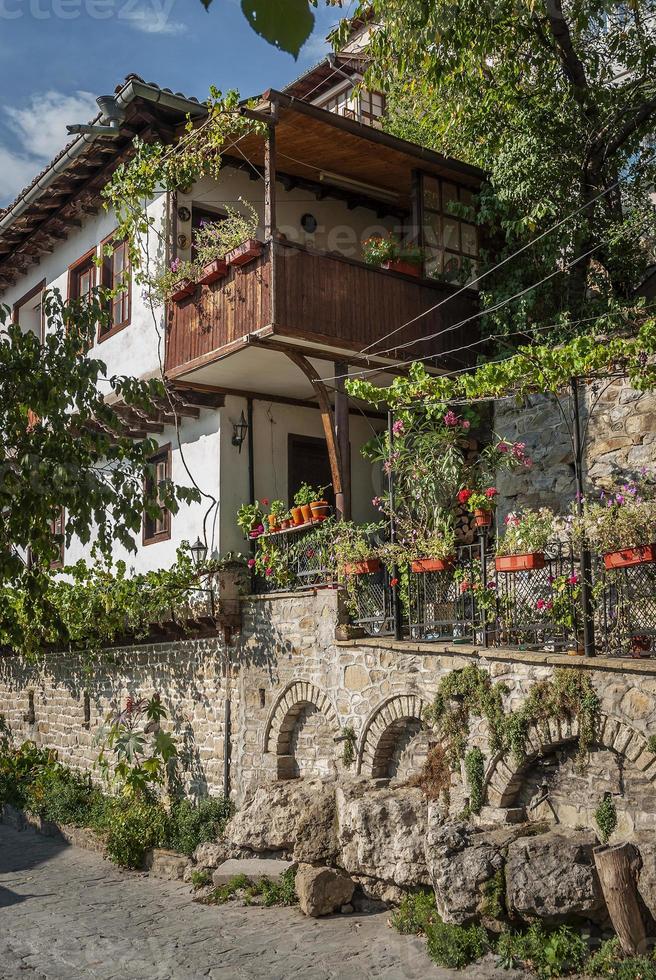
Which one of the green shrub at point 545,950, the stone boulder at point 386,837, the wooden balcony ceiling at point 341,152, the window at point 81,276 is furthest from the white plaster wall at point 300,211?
the green shrub at point 545,950

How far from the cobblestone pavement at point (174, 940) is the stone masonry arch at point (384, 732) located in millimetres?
1529

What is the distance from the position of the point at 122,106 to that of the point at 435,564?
294 inches

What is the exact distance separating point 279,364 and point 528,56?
4866 millimetres

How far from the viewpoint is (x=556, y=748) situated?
8648 millimetres

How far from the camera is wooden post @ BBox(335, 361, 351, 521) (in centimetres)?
1191

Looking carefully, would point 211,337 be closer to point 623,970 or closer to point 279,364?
point 279,364

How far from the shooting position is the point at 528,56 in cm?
1234

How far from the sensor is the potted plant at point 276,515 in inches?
487

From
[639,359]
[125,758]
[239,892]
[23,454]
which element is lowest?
[239,892]

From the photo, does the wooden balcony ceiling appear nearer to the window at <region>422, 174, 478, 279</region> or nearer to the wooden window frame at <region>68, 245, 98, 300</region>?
the window at <region>422, 174, 478, 279</region>

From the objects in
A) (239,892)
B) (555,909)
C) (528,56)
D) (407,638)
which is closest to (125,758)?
(239,892)

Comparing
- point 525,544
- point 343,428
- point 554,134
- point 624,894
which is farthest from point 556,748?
point 554,134

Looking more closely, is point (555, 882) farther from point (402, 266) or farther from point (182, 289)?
point (182, 289)

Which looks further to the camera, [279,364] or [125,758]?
[125,758]
